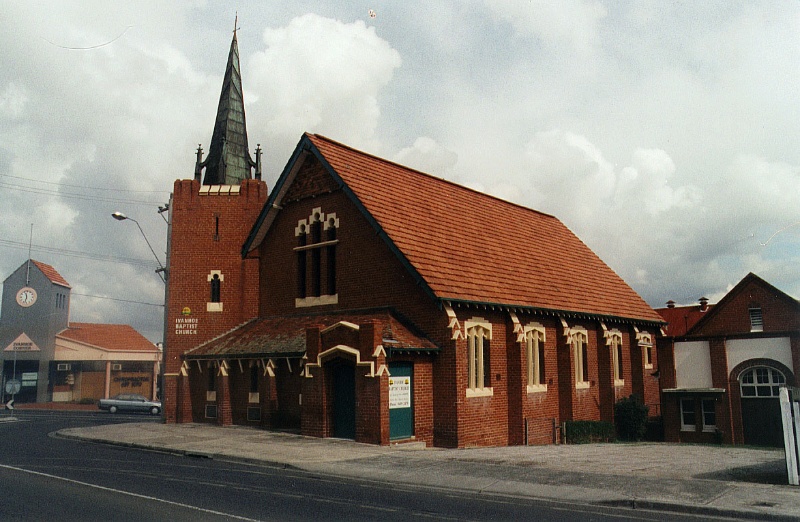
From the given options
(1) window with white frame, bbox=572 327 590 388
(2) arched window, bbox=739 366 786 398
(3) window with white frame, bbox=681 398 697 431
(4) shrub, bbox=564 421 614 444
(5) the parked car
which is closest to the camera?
(4) shrub, bbox=564 421 614 444

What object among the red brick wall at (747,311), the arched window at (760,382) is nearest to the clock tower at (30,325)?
the red brick wall at (747,311)

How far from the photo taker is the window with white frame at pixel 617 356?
3161 centimetres

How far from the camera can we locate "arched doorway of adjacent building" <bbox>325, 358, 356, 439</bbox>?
20.6 meters

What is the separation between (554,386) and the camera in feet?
87.0

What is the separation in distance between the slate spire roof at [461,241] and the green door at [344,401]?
377 centimetres

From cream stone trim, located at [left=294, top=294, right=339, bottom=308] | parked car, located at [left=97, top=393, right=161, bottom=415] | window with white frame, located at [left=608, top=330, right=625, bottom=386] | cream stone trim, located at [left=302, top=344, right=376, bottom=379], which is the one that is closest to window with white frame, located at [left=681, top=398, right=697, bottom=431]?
window with white frame, located at [left=608, top=330, right=625, bottom=386]

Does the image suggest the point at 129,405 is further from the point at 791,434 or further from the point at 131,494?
the point at 791,434

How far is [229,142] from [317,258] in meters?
11.3

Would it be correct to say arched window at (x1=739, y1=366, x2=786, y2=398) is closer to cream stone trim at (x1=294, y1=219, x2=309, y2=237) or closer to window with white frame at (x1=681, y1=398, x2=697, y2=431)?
window with white frame at (x1=681, y1=398, x2=697, y2=431)

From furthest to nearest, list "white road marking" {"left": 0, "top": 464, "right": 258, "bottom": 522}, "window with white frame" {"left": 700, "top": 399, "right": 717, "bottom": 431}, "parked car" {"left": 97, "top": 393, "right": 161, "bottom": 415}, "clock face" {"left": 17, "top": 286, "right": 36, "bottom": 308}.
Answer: "clock face" {"left": 17, "top": 286, "right": 36, "bottom": 308} < "parked car" {"left": 97, "top": 393, "right": 161, "bottom": 415} < "window with white frame" {"left": 700, "top": 399, "right": 717, "bottom": 431} < "white road marking" {"left": 0, "top": 464, "right": 258, "bottom": 522}

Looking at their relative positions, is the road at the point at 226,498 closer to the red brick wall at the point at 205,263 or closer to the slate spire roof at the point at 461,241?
the slate spire roof at the point at 461,241

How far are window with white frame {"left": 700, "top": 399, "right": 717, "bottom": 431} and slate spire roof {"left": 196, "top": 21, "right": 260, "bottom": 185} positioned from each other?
81.9 feet

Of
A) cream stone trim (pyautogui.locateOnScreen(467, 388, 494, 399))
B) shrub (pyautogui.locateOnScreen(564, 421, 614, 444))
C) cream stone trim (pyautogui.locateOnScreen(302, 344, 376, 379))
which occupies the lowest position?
shrub (pyautogui.locateOnScreen(564, 421, 614, 444))

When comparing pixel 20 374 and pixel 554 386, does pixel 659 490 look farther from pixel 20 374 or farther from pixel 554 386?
pixel 20 374
